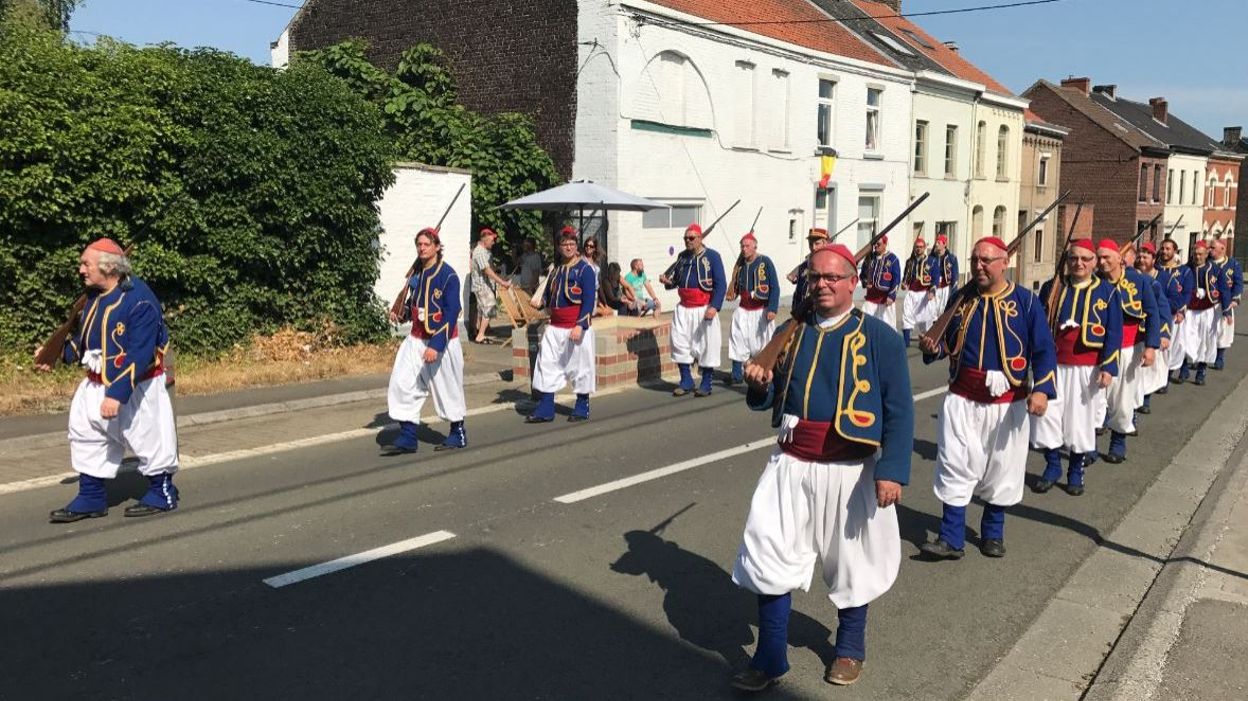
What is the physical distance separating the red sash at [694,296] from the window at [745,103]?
12.7m

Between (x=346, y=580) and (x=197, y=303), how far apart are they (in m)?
8.89

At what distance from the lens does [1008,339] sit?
6387 millimetres

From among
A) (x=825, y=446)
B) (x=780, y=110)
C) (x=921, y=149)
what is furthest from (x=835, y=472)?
(x=921, y=149)

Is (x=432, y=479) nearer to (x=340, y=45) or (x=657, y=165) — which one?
(x=657, y=165)

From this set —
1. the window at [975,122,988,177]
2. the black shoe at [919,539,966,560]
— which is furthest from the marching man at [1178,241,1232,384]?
the window at [975,122,988,177]

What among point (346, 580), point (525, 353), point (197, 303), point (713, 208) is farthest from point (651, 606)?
point (713, 208)

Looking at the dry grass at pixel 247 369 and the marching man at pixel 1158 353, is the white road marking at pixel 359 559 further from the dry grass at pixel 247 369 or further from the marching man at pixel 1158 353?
the marching man at pixel 1158 353

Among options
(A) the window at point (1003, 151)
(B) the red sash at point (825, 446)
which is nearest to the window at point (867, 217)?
(A) the window at point (1003, 151)

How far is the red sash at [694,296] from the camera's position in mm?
12992

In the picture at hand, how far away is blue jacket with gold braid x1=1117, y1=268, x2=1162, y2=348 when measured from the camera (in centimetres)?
935

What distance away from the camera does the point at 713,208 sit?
24.4 meters

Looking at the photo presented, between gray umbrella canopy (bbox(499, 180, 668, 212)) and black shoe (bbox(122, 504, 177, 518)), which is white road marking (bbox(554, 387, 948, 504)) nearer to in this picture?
black shoe (bbox(122, 504, 177, 518))

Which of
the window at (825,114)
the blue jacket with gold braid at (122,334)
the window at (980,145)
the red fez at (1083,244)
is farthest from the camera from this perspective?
the window at (980,145)

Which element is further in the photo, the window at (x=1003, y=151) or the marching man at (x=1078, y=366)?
the window at (x=1003, y=151)
